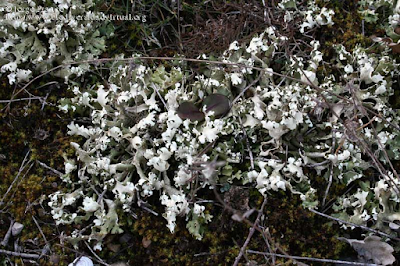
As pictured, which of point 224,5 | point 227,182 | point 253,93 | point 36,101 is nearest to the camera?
point 227,182

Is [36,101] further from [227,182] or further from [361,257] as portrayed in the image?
[361,257]

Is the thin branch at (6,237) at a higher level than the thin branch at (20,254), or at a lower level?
higher

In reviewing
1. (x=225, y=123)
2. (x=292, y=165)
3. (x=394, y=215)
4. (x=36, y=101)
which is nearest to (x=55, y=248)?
(x=36, y=101)

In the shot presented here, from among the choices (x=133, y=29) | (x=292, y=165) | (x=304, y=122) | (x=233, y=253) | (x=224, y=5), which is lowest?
(x=233, y=253)

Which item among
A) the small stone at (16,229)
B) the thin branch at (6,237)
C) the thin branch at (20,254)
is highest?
the small stone at (16,229)

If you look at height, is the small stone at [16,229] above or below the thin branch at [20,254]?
above

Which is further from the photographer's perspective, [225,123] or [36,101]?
[36,101]

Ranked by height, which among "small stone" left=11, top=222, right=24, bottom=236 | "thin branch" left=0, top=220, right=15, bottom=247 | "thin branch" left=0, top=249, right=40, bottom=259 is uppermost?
"small stone" left=11, top=222, right=24, bottom=236

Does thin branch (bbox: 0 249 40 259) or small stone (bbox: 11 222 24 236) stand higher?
small stone (bbox: 11 222 24 236)

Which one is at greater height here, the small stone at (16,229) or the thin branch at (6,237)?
the small stone at (16,229)

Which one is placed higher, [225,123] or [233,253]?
[225,123]

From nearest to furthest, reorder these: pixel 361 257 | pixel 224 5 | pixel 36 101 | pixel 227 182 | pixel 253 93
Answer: pixel 361 257, pixel 227 182, pixel 253 93, pixel 36 101, pixel 224 5
